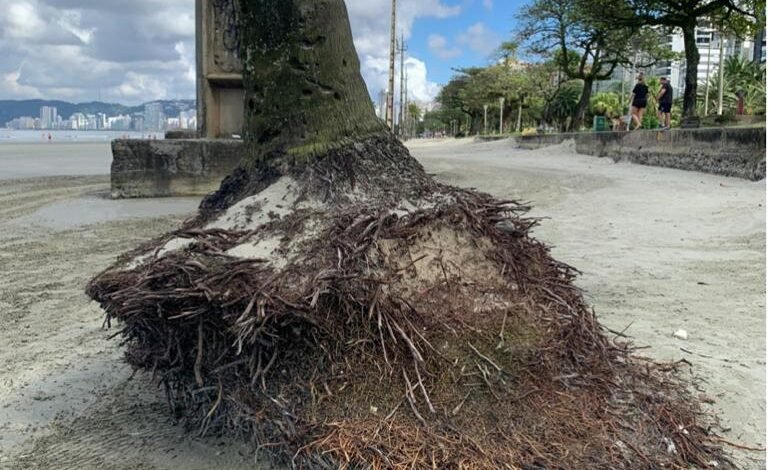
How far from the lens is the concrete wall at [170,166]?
42.1ft

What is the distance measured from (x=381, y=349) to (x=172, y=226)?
7369 millimetres

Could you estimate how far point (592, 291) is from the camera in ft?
18.7

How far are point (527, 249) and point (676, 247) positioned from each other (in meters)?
5.22

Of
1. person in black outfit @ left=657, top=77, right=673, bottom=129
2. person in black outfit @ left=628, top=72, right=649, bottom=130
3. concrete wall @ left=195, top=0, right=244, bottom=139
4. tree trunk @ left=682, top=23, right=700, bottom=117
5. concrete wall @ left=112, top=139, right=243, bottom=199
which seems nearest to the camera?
concrete wall @ left=112, top=139, right=243, bottom=199

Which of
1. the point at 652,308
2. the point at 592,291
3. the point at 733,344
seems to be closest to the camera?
the point at 733,344

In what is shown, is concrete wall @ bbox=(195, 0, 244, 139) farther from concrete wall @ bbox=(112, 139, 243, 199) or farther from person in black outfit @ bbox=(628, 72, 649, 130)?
person in black outfit @ bbox=(628, 72, 649, 130)

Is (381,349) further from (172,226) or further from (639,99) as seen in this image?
(639,99)

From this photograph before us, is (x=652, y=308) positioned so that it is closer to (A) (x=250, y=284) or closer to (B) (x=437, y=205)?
(B) (x=437, y=205)

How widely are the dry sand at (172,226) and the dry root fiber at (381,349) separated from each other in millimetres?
425

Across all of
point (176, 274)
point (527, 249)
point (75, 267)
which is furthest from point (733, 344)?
point (75, 267)

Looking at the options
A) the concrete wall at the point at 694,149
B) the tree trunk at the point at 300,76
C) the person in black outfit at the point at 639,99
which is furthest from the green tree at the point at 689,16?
the tree trunk at the point at 300,76

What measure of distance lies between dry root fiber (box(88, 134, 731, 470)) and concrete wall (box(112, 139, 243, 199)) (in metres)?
10.3

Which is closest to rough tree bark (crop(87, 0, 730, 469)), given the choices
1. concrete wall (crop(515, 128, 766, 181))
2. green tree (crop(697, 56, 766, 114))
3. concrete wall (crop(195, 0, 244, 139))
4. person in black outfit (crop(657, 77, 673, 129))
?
concrete wall (crop(195, 0, 244, 139))

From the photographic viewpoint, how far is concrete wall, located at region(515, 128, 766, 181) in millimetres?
13109
